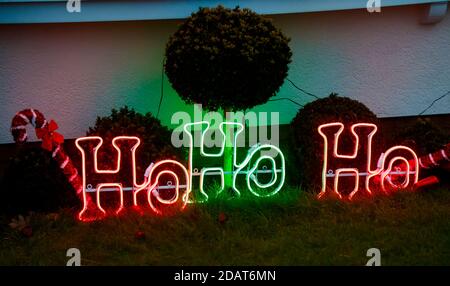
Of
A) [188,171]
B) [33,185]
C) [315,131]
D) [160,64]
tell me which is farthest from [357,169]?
[33,185]

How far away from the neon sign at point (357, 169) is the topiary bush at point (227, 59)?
81 cm

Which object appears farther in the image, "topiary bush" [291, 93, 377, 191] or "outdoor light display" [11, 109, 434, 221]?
"topiary bush" [291, 93, 377, 191]

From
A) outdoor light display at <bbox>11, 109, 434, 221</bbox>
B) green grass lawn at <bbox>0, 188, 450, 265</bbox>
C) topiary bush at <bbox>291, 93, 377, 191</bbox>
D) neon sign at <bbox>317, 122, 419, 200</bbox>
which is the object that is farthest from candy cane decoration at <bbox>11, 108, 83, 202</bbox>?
neon sign at <bbox>317, 122, 419, 200</bbox>

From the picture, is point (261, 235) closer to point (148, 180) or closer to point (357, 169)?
point (148, 180)

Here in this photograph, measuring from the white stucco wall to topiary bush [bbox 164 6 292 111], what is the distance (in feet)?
3.88

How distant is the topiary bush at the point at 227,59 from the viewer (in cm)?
574

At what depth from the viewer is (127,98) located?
23.5ft

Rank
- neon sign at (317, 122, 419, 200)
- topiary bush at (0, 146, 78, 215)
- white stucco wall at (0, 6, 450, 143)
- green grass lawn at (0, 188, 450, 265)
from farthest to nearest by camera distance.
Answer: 1. white stucco wall at (0, 6, 450, 143)
2. neon sign at (317, 122, 419, 200)
3. topiary bush at (0, 146, 78, 215)
4. green grass lawn at (0, 188, 450, 265)

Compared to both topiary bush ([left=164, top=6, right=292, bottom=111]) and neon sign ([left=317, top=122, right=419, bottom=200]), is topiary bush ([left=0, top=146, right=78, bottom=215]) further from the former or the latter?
neon sign ([left=317, top=122, right=419, bottom=200])

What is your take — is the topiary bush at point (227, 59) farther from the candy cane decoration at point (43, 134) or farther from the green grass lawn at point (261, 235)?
the candy cane decoration at point (43, 134)

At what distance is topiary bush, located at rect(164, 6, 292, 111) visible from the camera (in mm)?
5742

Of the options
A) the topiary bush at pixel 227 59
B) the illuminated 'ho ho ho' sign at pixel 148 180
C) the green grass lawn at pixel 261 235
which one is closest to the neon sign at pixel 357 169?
the green grass lawn at pixel 261 235
